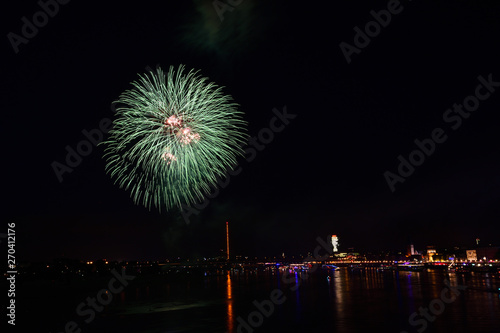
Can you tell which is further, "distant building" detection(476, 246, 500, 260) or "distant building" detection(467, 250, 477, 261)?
"distant building" detection(467, 250, 477, 261)

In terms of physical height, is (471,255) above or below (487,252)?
below

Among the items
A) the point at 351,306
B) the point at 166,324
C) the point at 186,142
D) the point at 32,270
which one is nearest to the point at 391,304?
the point at 351,306

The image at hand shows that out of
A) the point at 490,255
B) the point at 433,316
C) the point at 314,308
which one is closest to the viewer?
the point at 433,316

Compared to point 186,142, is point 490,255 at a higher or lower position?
lower

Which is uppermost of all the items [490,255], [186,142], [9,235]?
[186,142]

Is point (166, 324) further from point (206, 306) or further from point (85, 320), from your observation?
point (206, 306)

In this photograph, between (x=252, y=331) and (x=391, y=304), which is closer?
(x=252, y=331)

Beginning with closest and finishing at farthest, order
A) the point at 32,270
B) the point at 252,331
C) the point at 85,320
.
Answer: the point at 252,331
the point at 85,320
the point at 32,270

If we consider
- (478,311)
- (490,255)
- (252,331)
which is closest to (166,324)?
(252,331)

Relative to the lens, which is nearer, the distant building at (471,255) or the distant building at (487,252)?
the distant building at (487,252)

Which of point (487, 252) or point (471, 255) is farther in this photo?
point (471, 255)
